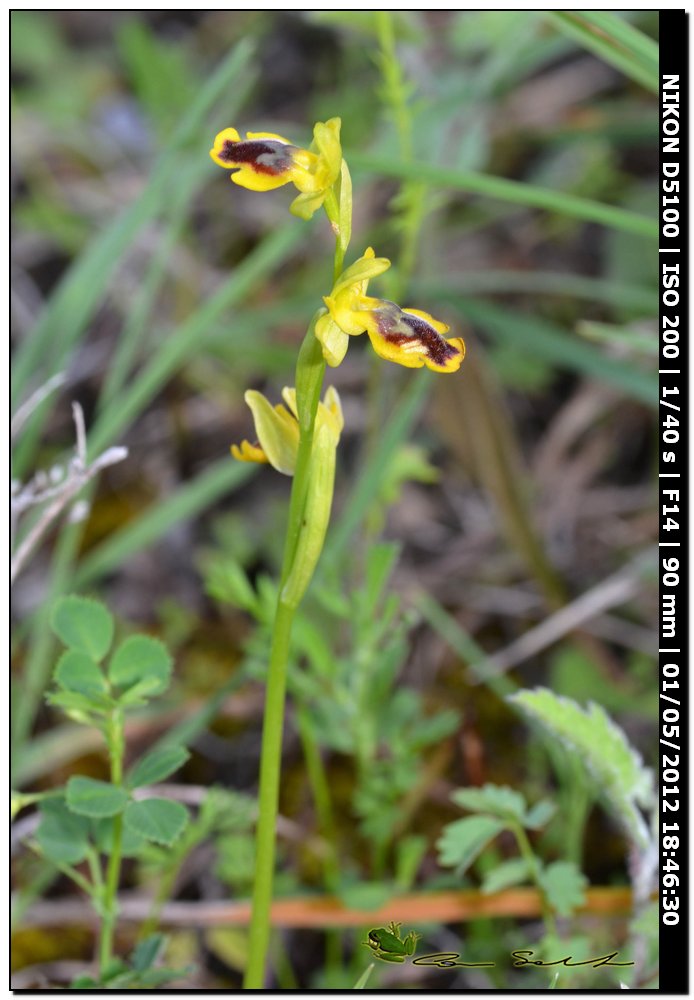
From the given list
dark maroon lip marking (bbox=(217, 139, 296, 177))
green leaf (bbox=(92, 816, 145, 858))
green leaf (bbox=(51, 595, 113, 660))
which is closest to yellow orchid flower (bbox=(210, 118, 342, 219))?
dark maroon lip marking (bbox=(217, 139, 296, 177))

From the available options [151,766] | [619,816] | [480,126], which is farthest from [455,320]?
[151,766]

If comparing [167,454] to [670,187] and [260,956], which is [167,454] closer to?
[670,187]

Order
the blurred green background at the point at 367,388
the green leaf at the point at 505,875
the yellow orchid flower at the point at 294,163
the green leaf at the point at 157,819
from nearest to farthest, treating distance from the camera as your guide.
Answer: the yellow orchid flower at the point at 294,163 → the green leaf at the point at 157,819 → the green leaf at the point at 505,875 → the blurred green background at the point at 367,388

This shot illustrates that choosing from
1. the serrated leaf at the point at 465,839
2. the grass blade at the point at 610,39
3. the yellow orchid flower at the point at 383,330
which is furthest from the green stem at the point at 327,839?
the grass blade at the point at 610,39

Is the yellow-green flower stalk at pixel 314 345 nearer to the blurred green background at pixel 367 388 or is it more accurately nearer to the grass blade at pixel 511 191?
the blurred green background at pixel 367 388

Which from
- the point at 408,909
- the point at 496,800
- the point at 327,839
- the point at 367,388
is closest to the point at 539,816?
the point at 496,800

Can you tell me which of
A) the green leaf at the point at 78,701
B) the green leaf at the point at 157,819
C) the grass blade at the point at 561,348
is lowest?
the green leaf at the point at 157,819

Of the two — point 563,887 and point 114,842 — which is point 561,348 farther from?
point 114,842

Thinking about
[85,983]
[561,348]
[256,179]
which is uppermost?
[561,348]
